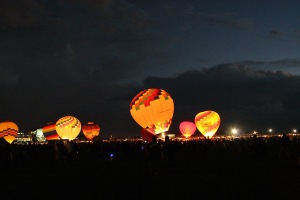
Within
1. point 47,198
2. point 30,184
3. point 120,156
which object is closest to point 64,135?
point 120,156

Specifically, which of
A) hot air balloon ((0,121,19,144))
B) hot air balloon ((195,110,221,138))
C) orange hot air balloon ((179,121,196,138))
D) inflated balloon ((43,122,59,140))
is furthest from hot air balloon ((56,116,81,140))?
orange hot air balloon ((179,121,196,138))

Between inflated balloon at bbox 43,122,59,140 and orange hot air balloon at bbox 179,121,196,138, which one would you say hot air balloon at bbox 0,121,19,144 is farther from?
orange hot air balloon at bbox 179,121,196,138

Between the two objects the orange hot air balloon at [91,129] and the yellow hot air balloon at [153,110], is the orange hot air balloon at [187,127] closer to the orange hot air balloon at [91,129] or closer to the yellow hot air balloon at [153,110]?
the orange hot air balloon at [91,129]

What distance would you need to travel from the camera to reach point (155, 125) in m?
40.8

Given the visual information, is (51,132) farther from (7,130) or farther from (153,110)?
(153,110)

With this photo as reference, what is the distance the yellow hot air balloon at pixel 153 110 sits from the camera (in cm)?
4047

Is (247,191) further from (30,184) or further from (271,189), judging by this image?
(30,184)

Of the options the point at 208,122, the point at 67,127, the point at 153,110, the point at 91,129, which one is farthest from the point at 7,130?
the point at 153,110

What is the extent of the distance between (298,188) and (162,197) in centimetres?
377

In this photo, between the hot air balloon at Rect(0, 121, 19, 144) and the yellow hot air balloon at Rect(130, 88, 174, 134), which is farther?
the hot air balloon at Rect(0, 121, 19, 144)

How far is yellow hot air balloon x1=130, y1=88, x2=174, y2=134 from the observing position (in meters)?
40.5

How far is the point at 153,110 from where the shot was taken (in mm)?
40312

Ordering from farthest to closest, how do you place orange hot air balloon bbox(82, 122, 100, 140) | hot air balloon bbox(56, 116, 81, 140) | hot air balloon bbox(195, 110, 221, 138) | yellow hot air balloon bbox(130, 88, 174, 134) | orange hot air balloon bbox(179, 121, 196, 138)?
1. orange hot air balloon bbox(179, 121, 196, 138)
2. orange hot air balloon bbox(82, 122, 100, 140)
3. hot air balloon bbox(56, 116, 81, 140)
4. hot air balloon bbox(195, 110, 221, 138)
5. yellow hot air balloon bbox(130, 88, 174, 134)

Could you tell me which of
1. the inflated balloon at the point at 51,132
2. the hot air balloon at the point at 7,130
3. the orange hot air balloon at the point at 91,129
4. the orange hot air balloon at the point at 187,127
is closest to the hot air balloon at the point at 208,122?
the orange hot air balloon at the point at 187,127
